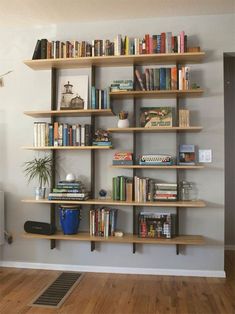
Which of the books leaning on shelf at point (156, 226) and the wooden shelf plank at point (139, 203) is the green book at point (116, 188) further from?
the books leaning on shelf at point (156, 226)

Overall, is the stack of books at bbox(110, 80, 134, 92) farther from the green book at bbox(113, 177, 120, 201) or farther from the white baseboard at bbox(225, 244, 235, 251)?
the white baseboard at bbox(225, 244, 235, 251)

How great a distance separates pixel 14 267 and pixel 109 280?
45.4 inches

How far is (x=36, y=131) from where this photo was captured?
3.37 metres

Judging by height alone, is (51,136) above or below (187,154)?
above

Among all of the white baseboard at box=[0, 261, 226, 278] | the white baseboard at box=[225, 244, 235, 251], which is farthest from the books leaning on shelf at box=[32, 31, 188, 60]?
the white baseboard at box=[225, 244, 235, 251]

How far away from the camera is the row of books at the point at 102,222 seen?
3.25 metres

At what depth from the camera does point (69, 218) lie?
325 cm

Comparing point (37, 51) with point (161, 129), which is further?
point (37, 51)

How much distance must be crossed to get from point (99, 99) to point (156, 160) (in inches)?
34.2

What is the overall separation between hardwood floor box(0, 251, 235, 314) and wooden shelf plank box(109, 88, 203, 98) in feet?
6.21

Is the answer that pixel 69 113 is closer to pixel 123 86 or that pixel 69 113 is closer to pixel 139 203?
pixel 123 86

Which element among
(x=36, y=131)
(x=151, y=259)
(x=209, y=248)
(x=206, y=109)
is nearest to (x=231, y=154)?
(x=206, y=109)

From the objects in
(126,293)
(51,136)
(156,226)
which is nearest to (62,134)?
(51,136)

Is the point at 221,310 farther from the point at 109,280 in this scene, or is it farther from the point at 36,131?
the point at 36,131
